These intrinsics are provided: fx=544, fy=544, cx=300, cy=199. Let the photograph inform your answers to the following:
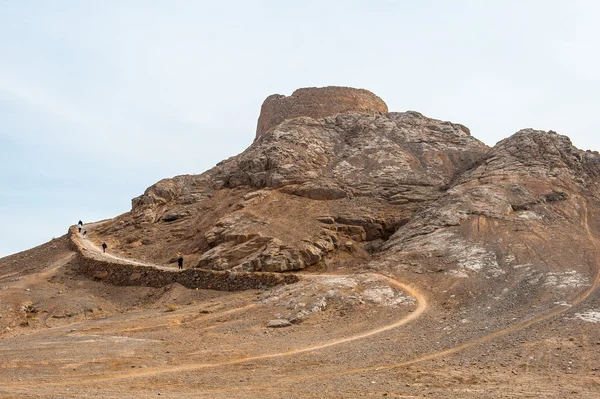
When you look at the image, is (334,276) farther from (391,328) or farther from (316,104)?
(316,104)

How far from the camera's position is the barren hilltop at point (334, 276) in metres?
11.7

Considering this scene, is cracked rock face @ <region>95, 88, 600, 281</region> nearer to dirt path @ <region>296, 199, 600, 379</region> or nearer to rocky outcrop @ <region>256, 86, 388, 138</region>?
rocky outcrop @ <region>256, 86, 388, 138</region>

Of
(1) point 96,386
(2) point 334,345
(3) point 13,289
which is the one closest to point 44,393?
(1) point 96,386

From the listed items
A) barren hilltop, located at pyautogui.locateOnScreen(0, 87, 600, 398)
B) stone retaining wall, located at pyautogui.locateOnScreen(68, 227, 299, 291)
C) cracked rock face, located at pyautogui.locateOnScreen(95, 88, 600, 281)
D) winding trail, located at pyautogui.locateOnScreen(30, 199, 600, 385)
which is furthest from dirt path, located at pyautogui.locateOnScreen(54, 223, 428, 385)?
cracked rock face, located at pyautogui.locateOnScreen(95, 88, 600, 281)

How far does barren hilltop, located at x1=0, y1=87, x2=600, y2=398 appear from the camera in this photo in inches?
460

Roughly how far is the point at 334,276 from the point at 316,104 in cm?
2149

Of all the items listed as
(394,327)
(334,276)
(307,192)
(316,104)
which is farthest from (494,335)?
(316,104)

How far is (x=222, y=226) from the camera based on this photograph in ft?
93.5

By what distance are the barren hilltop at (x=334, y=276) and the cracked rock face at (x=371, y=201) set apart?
0.12m

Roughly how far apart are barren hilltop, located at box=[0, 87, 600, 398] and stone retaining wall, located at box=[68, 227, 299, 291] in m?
0.09

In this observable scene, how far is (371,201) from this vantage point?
30.2 m

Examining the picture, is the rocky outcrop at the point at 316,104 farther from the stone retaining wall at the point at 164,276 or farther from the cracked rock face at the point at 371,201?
the stone retaining wall at the point at 164,276

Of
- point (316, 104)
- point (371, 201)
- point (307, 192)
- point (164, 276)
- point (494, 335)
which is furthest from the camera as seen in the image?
point (316, 104)

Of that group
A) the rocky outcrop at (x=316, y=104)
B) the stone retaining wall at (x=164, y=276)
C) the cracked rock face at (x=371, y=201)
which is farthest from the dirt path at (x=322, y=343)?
the rocky outcrop at (x=316, y=104)
